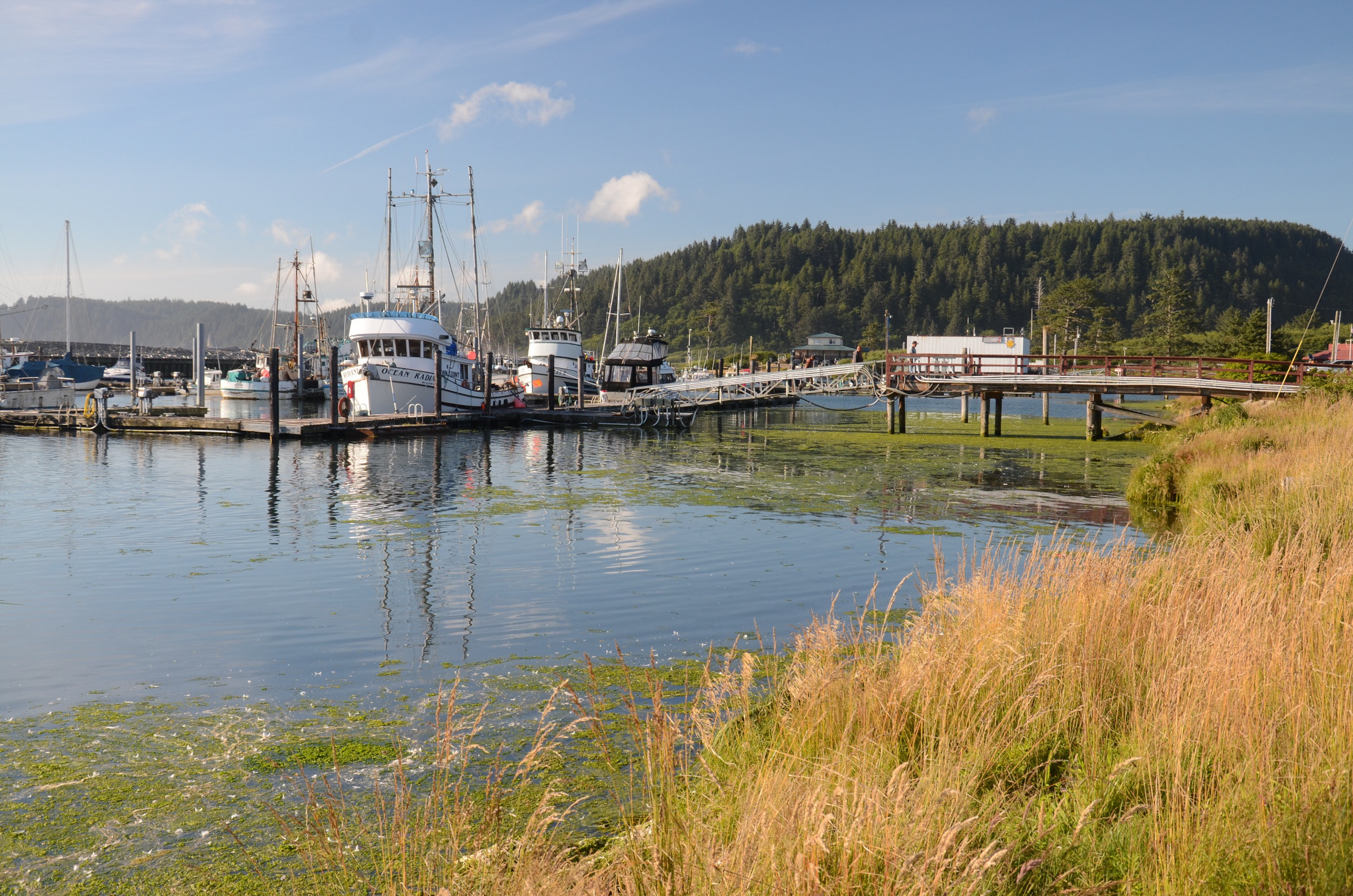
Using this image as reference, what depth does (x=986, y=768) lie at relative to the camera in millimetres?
4859

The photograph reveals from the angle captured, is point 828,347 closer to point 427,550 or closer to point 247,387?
point 247,387

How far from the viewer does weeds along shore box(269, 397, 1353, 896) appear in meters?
3.57

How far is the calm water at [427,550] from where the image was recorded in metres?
9.74

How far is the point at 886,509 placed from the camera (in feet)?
66.5

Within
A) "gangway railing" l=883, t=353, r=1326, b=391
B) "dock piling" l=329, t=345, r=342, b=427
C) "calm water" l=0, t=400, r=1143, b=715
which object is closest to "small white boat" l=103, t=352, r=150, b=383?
"dock piling" l=329, t=345, r=342, b=427

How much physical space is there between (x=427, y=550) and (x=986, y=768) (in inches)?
474

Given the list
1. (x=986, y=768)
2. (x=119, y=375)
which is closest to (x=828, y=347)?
(x=119, y=375)

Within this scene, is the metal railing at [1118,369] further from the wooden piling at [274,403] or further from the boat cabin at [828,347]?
the boat cabin at [828,347]

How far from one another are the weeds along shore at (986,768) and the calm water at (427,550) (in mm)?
2764

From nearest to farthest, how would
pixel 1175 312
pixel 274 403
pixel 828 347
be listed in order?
pixel 274 403
pixel 1175 312
pixel 828 347

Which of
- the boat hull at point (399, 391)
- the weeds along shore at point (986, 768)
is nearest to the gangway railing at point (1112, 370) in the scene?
the boat hull at point (399, 391)

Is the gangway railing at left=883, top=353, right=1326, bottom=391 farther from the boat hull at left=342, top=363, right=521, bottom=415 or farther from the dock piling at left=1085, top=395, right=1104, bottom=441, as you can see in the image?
the boat hull at left=342, top=363, right=521, bottom=415

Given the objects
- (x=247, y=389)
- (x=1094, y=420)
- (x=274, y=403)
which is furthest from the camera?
(x=247, y=389)

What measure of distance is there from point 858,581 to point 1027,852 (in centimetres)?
914
